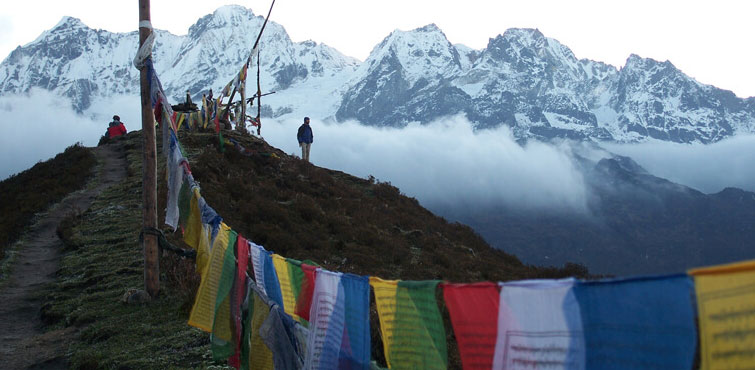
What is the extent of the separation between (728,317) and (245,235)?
48.5 ft

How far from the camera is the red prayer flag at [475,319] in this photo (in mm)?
3256

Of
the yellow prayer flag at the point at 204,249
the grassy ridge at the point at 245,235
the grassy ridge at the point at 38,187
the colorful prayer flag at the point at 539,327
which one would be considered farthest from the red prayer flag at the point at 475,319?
the grassy ridge at the point at 38,187

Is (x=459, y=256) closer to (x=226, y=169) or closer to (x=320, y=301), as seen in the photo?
(x=226, y=169)

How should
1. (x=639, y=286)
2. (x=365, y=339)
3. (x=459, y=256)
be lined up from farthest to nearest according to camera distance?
(x=459, y=256) < (x=365, y=339) < (x=639, y=286)

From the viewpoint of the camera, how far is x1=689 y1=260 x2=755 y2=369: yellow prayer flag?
2.36m

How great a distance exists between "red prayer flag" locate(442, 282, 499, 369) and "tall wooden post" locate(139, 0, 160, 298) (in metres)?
8.16

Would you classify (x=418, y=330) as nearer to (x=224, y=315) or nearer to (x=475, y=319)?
(x=475, y=319)

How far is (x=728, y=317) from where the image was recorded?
7.87 feet

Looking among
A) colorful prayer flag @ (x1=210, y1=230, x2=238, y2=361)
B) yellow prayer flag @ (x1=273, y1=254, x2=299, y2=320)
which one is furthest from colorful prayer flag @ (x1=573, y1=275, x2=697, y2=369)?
colorful prayer flag @ (x1=210, y1=230, x2=238, y2=361)

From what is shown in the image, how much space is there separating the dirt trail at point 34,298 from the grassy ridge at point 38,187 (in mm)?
436

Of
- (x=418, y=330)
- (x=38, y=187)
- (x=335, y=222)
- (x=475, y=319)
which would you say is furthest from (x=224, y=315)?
(x=38, y=187)

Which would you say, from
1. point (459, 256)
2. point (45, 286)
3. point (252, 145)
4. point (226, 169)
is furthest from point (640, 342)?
point (252, 145)

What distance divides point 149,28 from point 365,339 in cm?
812

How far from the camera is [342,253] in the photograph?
1747 cm
